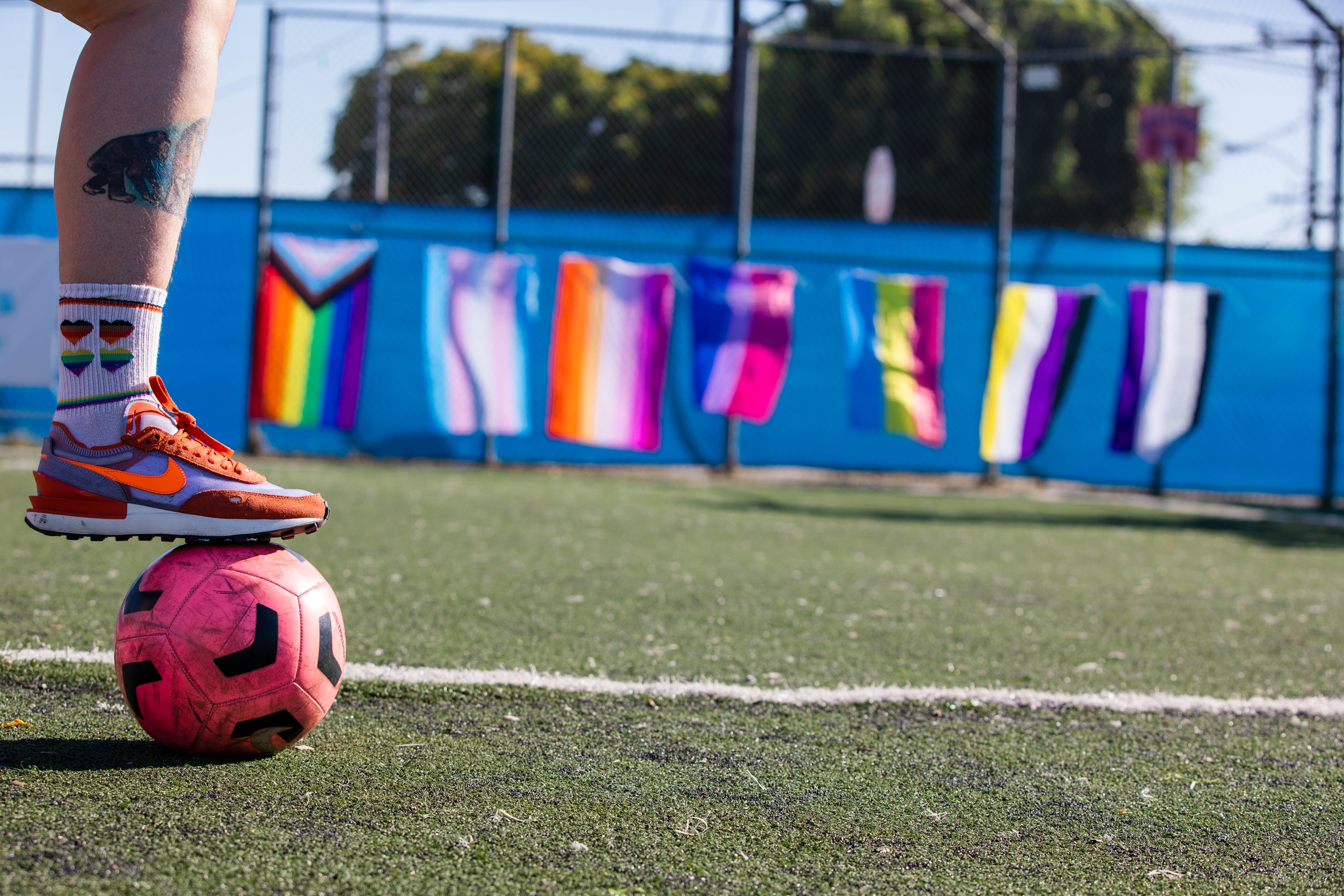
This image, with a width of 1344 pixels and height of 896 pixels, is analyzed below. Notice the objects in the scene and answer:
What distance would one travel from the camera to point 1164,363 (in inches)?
362

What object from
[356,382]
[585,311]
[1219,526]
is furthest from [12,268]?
[1219,526]

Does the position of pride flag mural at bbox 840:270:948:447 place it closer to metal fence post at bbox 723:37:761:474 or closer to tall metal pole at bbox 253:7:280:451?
metal fence post at bbox 723:37:761:474

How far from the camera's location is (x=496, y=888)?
149 cm

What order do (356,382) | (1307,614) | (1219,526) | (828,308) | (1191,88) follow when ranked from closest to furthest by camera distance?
(1307,614) → (1219,526) → (356,382) → (828,308) → (1191,88)

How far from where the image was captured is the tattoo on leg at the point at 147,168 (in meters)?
1.96

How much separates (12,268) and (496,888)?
9.14m

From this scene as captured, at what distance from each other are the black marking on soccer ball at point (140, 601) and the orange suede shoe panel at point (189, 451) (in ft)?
0.53

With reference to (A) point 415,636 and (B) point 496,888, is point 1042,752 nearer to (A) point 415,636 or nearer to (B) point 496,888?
(B) point 496,888

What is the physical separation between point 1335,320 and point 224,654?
9.89m

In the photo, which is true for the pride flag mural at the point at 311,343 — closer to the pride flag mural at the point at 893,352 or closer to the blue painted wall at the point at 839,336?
the blue painted wall at the point at 839,336

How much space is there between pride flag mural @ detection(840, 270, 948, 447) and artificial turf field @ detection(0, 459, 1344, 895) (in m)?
4.37

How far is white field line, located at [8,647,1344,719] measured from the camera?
260 centimetres

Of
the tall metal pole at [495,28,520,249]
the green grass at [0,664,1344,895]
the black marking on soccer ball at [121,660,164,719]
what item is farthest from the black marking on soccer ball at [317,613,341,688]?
the tall metal pole at [495,28,520,249]

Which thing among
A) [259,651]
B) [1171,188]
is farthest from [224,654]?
[1171,188]
